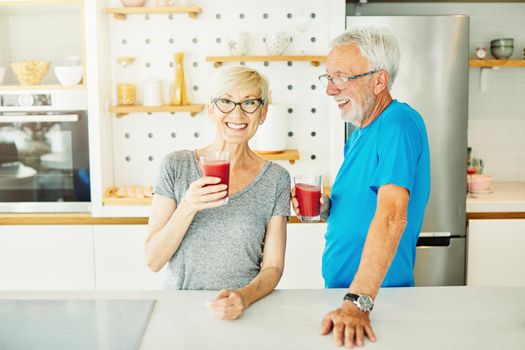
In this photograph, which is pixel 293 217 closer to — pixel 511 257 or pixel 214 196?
pixel 511 257

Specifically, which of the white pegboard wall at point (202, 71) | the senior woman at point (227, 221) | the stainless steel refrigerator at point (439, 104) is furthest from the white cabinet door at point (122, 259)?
the senior woman at point (227, 221)

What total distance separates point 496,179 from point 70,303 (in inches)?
130

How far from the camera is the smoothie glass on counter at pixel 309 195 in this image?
1.89m

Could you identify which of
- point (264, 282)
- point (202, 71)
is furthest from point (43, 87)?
point (264, 282)

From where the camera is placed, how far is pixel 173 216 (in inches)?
70.0

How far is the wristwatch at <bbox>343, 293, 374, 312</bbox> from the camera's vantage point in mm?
1529

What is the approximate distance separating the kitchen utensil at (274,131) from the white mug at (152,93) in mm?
633

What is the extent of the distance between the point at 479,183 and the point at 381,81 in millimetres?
2089

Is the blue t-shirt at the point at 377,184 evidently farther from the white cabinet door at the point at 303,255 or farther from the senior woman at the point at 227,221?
the white cabinet door at the point at 303,255

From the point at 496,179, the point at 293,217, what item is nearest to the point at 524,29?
the point at 496,179

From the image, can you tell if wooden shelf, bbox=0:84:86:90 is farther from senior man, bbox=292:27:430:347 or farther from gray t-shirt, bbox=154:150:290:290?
senior man, bbox=292:27:430:347

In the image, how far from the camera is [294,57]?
351 cm

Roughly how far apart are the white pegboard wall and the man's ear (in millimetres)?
1861

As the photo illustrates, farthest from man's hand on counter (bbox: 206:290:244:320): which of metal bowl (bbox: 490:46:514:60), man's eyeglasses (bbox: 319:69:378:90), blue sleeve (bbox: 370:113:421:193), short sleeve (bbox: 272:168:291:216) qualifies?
metal bowl (bbox: 490:46:514:60)
